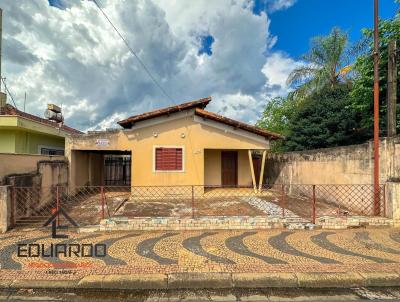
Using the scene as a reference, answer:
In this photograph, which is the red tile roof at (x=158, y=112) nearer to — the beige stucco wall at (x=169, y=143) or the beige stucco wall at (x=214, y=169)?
the beige stucco wall at (x=169, y=143)

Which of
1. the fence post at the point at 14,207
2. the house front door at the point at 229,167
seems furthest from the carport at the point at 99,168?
the house front door at the point at 229,167

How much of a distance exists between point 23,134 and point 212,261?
9232 millimetres

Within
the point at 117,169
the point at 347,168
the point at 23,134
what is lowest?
the point at 117,169

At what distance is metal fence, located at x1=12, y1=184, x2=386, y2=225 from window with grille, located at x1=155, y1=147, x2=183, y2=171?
912 millimetres

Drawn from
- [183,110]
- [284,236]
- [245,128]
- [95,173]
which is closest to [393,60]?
[245,128]

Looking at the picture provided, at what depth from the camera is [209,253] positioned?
15.1 ft

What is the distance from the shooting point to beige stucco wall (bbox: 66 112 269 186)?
10195mm

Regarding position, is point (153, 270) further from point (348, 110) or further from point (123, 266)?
point (348, 110)

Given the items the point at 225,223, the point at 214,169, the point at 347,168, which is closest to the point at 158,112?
the point at 214,169

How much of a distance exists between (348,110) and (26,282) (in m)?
15.0

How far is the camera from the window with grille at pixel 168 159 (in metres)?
10.4

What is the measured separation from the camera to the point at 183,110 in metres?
10.5

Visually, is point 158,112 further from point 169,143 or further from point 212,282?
point 212,282

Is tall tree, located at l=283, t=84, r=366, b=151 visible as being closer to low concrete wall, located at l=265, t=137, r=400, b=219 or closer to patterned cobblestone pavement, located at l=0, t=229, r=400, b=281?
low concrete wall, located at l=265, t=137, r=400, b=219
